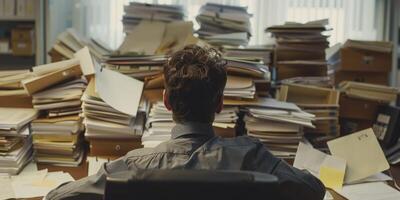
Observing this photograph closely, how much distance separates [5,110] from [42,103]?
0.61 ft

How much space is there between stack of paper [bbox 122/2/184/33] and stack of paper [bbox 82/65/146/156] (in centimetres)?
87

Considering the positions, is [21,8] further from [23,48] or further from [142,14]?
[142,14]

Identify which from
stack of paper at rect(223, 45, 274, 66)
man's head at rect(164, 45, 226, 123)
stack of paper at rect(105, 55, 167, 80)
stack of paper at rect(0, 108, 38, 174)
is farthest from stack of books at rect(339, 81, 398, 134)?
stack of paper at rect(0, 108, 38, 174)

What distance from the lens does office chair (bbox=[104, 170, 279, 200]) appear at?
3.36ft

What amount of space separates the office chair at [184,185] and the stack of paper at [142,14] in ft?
6.29

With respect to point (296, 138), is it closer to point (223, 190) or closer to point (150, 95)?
point (150, 95)

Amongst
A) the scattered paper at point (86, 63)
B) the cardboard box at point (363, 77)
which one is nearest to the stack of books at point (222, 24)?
the cardboard box at point (363, 77)

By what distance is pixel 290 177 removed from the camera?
129 cm

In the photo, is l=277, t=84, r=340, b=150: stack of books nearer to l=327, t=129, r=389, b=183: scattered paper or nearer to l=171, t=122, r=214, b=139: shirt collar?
l=327, t=129, r=389, b=183: scattered paper

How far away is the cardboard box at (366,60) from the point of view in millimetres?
2727

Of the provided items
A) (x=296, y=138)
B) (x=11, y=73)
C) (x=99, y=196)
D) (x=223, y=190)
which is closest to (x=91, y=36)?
(x=11, y=73)

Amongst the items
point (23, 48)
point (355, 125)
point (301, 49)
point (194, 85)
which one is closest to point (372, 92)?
point (355, 125)

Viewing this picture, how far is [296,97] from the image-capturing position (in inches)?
96.7

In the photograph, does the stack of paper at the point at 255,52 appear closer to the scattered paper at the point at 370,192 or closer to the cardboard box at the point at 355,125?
the cardboard box at the point at 355,125
